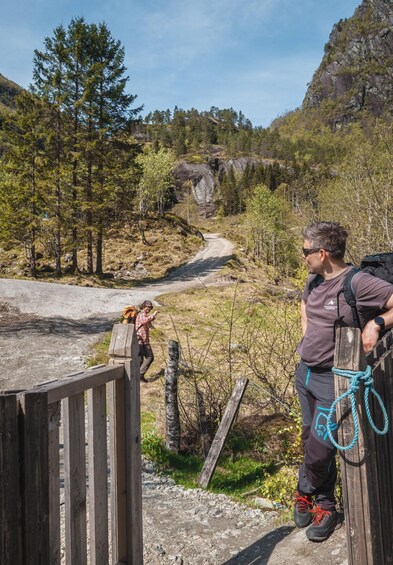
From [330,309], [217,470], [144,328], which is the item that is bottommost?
[217,470]

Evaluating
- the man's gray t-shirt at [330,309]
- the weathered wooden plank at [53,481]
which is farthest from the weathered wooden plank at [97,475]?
the man's gray t-shirt at [330,309]

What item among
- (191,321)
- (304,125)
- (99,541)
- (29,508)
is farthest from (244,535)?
(304,125)

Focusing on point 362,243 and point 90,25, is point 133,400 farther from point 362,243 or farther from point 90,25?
point 90,25

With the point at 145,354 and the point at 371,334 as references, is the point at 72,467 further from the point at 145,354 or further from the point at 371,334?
the point at 145,354

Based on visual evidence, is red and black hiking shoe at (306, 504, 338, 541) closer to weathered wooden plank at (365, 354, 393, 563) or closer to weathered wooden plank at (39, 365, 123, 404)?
weathered wooden plank at (365, 354, 393, 563)

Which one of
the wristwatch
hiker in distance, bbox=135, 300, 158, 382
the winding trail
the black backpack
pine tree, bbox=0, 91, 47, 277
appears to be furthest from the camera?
pine tree, bbox=0, 91, 47, 277

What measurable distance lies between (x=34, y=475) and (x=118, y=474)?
907 mm

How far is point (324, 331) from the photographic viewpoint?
3174 millimetres

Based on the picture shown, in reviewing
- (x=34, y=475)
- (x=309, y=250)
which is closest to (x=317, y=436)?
(x=309, y=250)

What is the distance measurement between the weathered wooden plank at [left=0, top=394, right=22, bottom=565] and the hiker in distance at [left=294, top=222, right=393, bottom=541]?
6.57 ft

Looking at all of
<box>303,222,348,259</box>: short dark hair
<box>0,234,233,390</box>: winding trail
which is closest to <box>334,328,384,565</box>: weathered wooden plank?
<box>303,222,348,259</box>: short dark hair

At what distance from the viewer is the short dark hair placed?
3223mm

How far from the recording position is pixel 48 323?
1488cm

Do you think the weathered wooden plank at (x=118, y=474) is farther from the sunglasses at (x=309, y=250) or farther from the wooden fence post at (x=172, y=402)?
the wooden fence post at (x=172, y=402)
